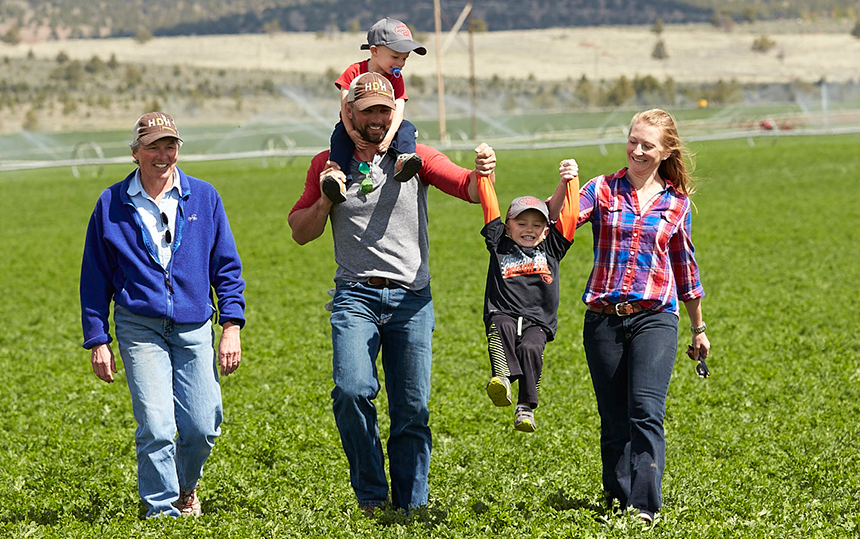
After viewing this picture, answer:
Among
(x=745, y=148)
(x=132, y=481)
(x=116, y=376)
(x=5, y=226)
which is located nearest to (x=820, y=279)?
(x=116, y=376)

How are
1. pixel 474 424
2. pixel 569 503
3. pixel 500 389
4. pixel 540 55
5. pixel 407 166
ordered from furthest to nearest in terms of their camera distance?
pixel 540 55, pixel 474 424, pixel 569 503, pixel 407 166, pixel 500 389

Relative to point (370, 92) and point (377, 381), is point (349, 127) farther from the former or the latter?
point (377, 381)

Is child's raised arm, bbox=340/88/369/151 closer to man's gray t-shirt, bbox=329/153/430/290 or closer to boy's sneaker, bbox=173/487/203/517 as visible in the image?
man's gray t-shirt, bbox=329/153/430/290

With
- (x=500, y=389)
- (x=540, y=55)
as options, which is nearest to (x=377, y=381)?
(x=500, y=389)

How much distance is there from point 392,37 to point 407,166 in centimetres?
79

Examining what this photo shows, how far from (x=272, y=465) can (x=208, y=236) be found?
8.73 ft

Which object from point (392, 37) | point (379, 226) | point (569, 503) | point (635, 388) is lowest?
→ point (569, 503)

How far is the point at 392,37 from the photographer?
5.55 meters

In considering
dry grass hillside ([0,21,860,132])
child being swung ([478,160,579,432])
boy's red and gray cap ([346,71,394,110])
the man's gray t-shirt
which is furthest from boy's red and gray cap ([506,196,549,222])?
dry grass hillside ([0,21,860,132])

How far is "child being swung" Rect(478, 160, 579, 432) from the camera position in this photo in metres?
5.39

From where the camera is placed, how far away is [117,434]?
866 centimetres

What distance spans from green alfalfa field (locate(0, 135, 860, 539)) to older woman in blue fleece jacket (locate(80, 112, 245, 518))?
18.1 inches

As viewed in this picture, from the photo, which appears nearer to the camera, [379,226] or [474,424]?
[379,226]

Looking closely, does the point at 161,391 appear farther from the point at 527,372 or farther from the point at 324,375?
the point at 324,375
